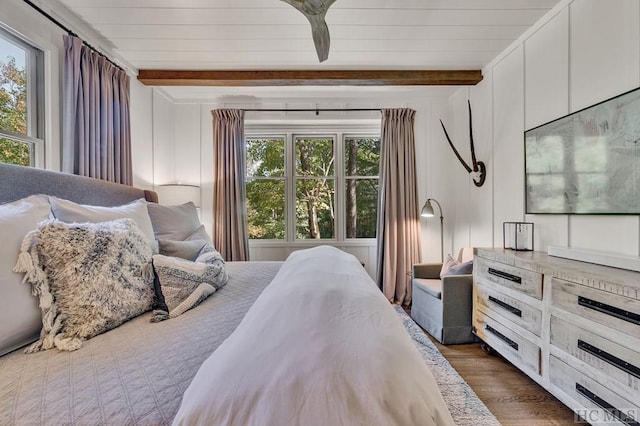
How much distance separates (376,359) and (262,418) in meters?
0.23

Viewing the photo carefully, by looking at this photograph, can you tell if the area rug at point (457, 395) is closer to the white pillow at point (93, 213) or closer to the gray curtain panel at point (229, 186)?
the white pillow at point (93, 213)

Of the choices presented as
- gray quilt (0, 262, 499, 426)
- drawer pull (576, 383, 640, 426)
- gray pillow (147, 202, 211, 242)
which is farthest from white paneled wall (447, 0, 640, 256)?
gray pillow (147, 202, 211, 242)

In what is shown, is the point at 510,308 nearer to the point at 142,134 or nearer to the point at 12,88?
the point at 12,88

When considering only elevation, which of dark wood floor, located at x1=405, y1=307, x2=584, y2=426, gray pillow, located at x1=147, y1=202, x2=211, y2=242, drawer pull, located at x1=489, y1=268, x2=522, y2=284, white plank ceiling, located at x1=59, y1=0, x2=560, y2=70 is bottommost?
dark wood floor, located at x1=405, y1=307, x2=584, y2=426

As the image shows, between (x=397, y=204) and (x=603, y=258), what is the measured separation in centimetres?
211

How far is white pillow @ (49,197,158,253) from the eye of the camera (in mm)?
1189

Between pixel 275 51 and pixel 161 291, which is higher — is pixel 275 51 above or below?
→ above

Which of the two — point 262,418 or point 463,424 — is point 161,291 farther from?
point 463,424

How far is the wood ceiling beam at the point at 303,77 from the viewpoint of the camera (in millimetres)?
2838

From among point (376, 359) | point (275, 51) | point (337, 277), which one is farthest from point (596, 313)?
point (275, 51)

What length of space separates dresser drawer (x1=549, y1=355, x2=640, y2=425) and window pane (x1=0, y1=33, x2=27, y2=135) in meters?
3.40

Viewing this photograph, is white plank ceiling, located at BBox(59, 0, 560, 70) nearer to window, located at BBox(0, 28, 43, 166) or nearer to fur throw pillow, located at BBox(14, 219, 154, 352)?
window, located at BBox(0, 28, 43, 166)

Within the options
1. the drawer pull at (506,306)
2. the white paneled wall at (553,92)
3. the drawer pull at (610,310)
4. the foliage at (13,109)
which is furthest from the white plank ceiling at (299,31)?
the drawer pull at (506,306)

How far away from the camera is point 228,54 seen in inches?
101
